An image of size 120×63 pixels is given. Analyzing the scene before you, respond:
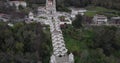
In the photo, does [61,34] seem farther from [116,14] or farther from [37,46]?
[116,14]

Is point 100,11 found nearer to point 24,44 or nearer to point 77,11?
point 77,11

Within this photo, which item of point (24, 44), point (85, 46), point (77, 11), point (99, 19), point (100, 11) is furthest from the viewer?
point (100, 11)

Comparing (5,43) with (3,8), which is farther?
(3,8)

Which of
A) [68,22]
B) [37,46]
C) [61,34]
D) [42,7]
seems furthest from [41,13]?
[37,46]

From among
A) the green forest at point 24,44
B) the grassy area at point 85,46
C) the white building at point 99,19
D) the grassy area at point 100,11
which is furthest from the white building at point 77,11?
the green forest at point 24,44

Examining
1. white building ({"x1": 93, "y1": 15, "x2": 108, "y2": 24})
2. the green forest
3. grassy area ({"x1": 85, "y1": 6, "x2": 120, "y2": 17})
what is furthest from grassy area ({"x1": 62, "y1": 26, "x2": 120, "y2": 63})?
grassy area ({"x1": 85, "y1": 6, "x2": 120, "y2": 17})

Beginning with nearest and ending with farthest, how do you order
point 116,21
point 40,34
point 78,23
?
1. point 40,34
2. point 78,23
3. point 116,21

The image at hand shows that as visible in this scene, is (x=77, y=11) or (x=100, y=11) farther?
(x=100, y=11)

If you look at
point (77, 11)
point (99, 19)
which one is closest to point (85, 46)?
point (99, 19)
